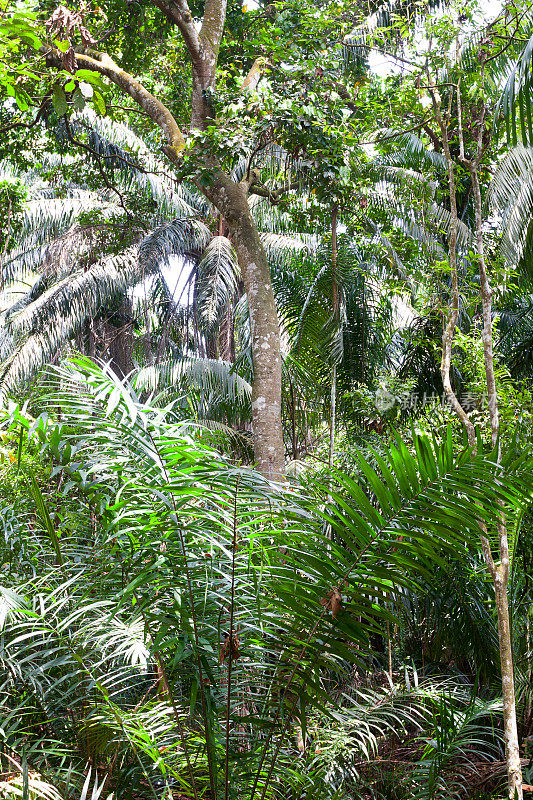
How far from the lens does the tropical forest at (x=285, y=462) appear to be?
92.2 inches

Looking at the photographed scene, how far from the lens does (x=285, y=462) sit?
518 centimetres

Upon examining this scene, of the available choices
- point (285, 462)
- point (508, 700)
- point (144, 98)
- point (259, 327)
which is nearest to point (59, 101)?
point (259, 327)

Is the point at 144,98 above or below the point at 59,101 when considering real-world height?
above

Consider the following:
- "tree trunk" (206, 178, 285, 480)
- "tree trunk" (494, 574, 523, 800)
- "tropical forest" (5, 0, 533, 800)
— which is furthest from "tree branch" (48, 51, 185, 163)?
"tree trunk" (494, 574, 523, 800)

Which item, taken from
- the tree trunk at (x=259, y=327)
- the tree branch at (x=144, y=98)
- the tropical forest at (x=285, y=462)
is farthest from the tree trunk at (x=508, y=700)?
the tree branch at (x=144, y=98)

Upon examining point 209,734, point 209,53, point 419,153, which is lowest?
→ point 209,734

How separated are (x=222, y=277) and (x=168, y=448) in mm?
8968

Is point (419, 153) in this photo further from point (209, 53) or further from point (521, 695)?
point (521, 695)

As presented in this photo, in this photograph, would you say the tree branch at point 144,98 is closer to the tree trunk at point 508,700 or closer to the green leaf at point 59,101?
the green leaf at point 59,101

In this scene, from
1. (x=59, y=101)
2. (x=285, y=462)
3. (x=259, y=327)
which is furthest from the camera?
(x=285, y=462)

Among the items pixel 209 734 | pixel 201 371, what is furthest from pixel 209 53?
pixel 209 734

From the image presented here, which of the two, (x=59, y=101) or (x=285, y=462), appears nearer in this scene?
(x=59, y=101)

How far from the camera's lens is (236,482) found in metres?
2.41

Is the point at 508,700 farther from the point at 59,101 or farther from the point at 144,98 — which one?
the point at 144,98
